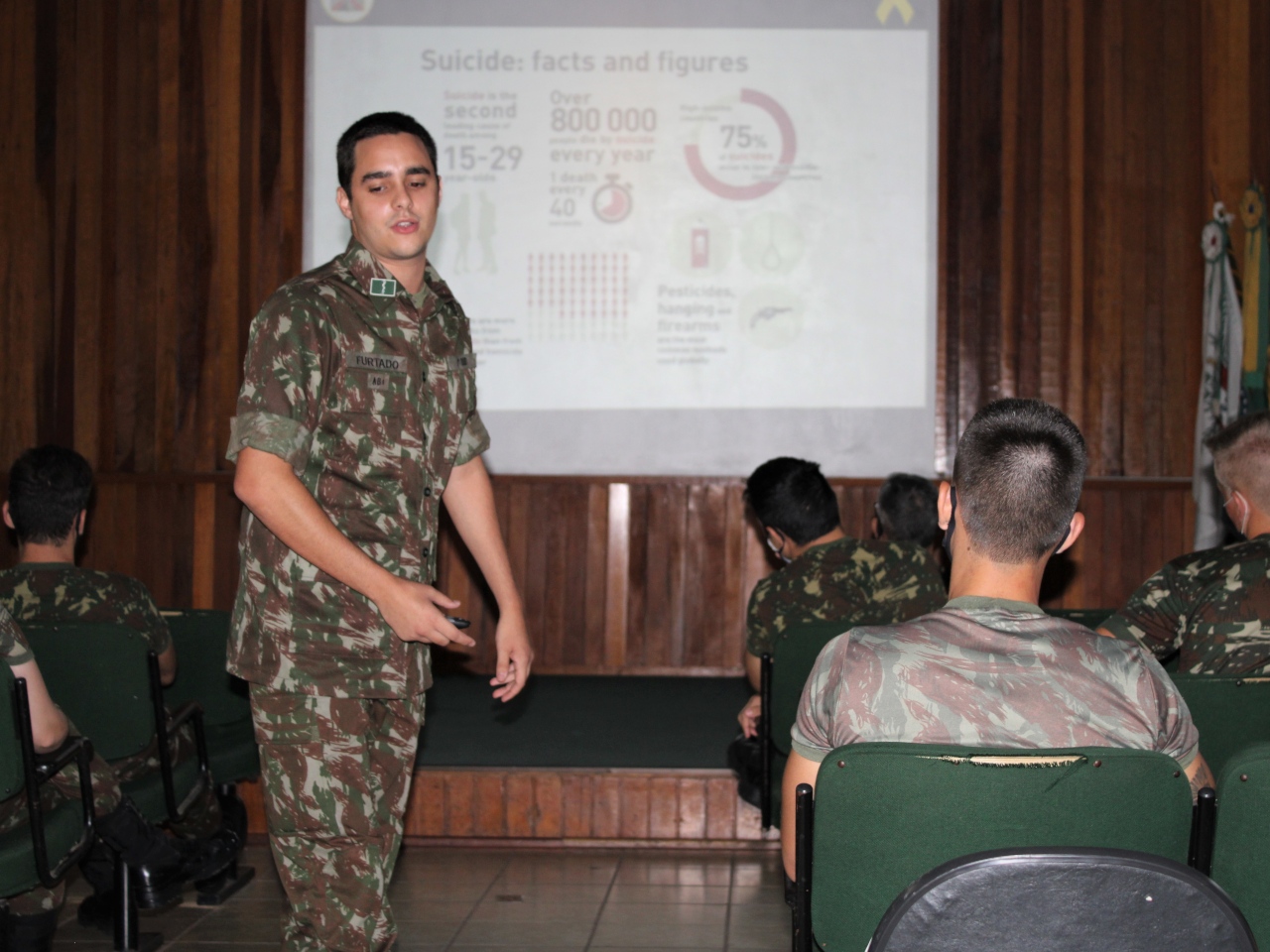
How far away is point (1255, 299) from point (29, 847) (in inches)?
185

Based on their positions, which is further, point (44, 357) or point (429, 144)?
point (44, 357)

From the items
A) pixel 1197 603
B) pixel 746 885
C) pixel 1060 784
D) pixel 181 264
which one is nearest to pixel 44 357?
pixel 181 264

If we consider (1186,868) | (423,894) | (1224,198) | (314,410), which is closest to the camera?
(1186,868)

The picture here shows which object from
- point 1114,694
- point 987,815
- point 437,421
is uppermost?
point 437,421

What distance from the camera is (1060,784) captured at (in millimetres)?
1141

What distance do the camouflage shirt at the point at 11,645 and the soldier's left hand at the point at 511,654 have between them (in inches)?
31.5

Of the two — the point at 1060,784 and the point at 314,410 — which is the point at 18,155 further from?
the point at 1060,784

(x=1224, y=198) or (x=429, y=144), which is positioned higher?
(x=1224, y=198)

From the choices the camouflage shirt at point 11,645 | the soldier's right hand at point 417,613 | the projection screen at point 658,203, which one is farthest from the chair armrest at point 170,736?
the projection screen at point 658,203

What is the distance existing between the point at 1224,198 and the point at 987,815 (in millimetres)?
4683

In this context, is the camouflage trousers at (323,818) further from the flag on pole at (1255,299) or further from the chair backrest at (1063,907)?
the flag on pole at (1255,299)

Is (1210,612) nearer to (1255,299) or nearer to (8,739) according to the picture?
(8,739)

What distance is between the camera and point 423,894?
3062mm

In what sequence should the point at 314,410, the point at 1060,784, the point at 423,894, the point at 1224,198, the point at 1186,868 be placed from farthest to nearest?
the point at 1224,198, the point at 423,894, the point at 314,410, the point at 1060,784, the point at 1186,868
